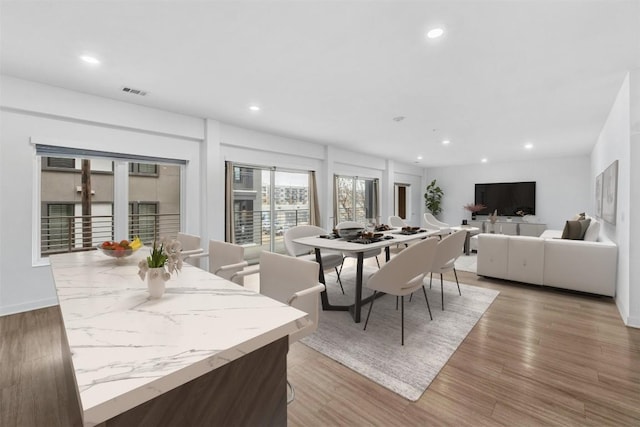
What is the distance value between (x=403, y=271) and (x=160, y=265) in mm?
1767

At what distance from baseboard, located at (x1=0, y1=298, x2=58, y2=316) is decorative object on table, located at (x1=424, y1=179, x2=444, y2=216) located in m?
9.65

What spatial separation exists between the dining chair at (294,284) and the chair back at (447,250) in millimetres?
1689

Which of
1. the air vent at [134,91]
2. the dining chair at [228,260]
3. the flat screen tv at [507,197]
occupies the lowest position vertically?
the dining chair at [228,260]

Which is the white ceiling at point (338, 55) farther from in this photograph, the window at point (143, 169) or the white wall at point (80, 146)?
the window at point (143, 169)

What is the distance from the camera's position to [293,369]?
2053 mm

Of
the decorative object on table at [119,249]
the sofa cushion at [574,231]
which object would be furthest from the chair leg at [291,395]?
the sofa cushion at [574,231]

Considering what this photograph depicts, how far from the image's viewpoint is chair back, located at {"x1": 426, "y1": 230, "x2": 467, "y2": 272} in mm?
2926

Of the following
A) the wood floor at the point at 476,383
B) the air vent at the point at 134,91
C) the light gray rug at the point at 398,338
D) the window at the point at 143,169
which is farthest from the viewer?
the window at the point at 143,169

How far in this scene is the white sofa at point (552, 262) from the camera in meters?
3.40

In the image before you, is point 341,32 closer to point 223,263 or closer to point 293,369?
point 223,263

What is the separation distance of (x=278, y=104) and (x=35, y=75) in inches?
99.8


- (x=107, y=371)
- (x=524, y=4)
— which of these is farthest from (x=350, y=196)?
(x=107, y=371)

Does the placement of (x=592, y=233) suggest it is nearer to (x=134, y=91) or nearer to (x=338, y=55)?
(x=338, y=55)

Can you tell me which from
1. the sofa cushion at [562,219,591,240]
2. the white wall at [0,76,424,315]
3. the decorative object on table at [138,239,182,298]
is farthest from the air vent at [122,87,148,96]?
the sofa cushion at [562,219,591,240]
